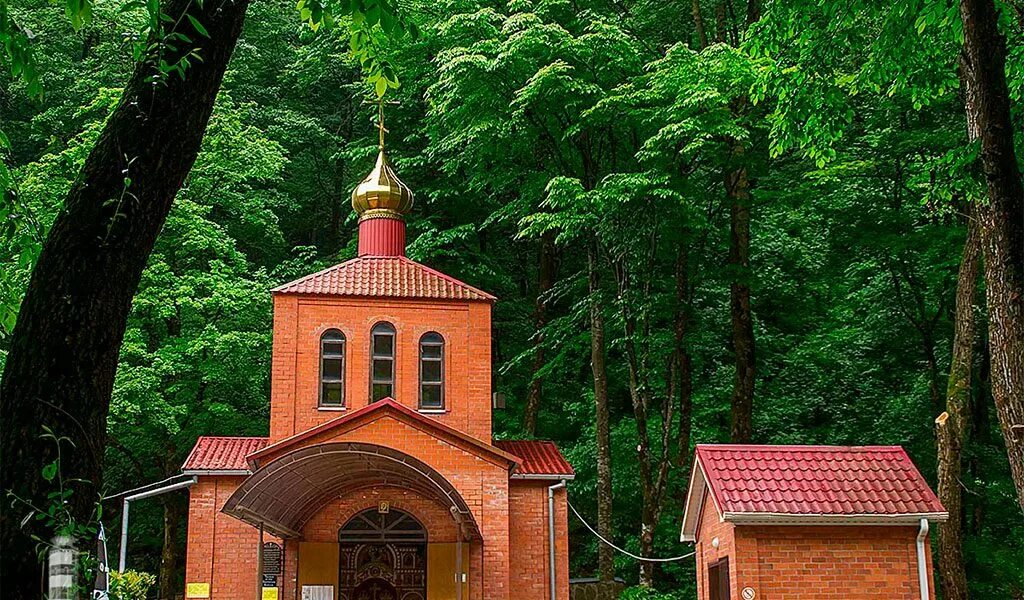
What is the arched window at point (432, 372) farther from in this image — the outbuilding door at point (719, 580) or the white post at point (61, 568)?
the white post at point (61, 568)

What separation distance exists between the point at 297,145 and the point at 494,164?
34.1ft

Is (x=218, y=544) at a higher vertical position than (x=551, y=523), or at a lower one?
lower

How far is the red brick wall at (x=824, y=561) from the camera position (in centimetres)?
1263

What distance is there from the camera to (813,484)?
43.2ft

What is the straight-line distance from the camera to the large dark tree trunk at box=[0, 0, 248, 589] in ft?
14.1

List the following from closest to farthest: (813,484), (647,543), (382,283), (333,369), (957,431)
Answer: (813,484) → (957,431) → (333,369) → (647,543) → (382,283)

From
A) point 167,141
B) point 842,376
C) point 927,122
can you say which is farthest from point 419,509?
point 167,141

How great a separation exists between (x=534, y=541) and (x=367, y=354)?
472 cm

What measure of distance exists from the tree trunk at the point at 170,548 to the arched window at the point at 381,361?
A: 276 inches

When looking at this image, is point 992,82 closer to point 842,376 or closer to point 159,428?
point 842,376

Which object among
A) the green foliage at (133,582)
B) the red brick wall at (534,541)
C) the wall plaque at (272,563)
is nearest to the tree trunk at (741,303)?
the red brick wall at (534,541)

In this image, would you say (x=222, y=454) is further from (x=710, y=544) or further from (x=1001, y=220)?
(x=1001, y=220)

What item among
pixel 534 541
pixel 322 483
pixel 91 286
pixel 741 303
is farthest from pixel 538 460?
pixel 91 286

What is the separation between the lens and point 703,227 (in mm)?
21797
